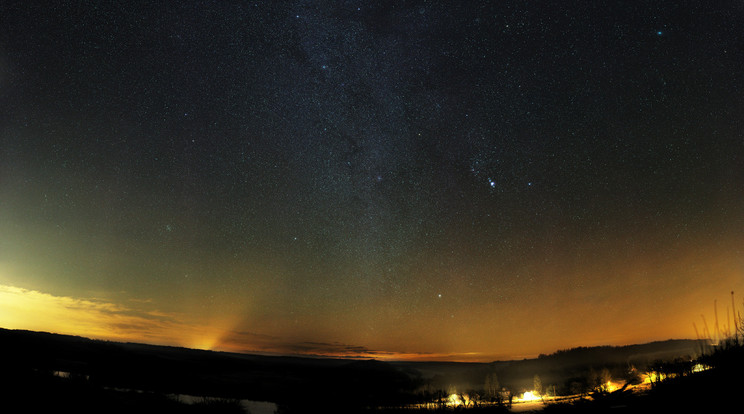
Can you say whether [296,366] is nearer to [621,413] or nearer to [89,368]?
[89,368]

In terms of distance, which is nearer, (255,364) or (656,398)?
(656,398)

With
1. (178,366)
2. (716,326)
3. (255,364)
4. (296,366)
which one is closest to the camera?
(716,326)

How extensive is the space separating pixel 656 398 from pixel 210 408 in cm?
1525

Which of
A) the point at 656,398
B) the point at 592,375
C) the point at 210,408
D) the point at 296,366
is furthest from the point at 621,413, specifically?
the point at 296,366

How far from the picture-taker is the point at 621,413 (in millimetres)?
9547

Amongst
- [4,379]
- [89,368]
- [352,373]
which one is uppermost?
[4,379]

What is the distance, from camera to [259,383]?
126 feet

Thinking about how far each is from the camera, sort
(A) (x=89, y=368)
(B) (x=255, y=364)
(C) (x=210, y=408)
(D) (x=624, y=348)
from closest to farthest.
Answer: (C) (x=210, y=408)
(A) (x=89, y=368)
(B) (x=255, y=364)
(D) (x=624, y=348)

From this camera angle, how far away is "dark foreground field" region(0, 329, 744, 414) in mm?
11477

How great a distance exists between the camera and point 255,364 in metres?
51.5

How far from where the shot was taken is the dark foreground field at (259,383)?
11.5m

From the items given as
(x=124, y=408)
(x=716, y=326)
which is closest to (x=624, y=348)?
(x=716, y=326)

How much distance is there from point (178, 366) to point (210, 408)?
2915cm

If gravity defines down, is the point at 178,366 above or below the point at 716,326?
below
